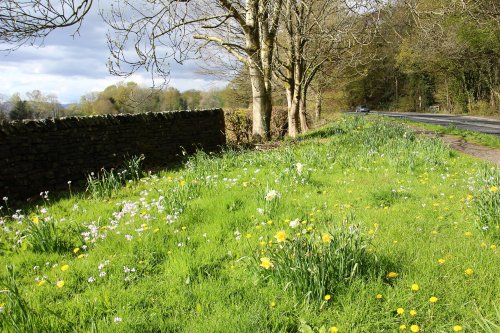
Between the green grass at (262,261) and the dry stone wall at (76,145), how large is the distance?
2.29 meters

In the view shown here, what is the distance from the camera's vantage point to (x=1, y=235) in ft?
13.5

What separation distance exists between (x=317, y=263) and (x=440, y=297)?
2.95 feet

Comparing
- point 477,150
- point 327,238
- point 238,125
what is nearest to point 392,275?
point 327,238

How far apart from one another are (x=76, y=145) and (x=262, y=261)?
270 inches

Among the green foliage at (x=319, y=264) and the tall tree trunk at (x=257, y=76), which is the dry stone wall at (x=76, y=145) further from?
the green foliage at (x=319, y=264)

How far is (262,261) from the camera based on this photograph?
2.62 m

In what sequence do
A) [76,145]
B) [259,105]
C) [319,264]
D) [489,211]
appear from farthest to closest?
[259,105], [76,145], [489,211], [319,264]

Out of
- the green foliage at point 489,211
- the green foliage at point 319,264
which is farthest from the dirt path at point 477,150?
the green foliage at point 319,264

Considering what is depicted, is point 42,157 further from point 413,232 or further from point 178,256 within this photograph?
point 413,232

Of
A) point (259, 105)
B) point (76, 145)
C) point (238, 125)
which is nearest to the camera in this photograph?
point (76, 145)

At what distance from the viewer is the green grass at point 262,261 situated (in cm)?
237

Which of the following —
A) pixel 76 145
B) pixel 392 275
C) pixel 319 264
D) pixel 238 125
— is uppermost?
pixel 238 125

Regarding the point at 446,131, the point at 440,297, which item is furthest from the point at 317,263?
the point at 446,131

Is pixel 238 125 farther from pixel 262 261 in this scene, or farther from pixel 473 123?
pixel 262 261
